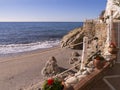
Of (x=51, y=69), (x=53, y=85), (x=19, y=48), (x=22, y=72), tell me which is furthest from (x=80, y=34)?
(x=53, y=85)

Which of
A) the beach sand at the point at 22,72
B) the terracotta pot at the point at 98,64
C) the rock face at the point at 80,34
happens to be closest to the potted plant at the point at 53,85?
the terracotta pot at the point at 98,64

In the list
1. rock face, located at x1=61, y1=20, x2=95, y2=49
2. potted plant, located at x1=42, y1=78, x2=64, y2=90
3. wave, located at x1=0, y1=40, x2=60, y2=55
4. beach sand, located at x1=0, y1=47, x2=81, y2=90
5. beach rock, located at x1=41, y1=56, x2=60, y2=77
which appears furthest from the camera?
wave, located at x1=0, y1=40, x2=60, y2=55

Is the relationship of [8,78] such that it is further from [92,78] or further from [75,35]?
[75,35]

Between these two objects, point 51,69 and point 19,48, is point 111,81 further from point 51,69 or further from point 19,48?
point 19,48

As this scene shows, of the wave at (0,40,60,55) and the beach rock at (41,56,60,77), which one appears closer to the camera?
the beach rock at (41,56,60,77)

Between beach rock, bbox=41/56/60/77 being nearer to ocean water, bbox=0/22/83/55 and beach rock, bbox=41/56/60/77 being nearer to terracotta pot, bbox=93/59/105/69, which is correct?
terracotta pot, bbox=93/59/105/69

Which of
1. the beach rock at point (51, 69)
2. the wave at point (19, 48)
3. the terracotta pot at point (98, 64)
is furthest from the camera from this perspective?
the wave at point (19, 48)

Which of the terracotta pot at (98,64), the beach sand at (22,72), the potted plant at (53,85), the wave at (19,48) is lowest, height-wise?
the wave at (19,48)

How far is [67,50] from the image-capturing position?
23922 mm

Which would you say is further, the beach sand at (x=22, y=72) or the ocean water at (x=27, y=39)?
the ocean water at (x=27, y=39)

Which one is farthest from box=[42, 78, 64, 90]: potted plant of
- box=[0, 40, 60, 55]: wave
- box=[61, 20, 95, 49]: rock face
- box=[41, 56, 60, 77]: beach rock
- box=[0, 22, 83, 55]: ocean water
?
box=[0, 40, 60, 55]: wave

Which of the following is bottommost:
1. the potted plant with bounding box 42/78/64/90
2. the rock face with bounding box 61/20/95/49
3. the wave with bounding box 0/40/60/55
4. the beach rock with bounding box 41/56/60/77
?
the wave with bounding box 0/40/60/55

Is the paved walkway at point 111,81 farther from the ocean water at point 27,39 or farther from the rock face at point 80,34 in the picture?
the ocean water at point 27,39

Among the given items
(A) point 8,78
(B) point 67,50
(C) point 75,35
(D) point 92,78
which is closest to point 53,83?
(D) point 92,78
